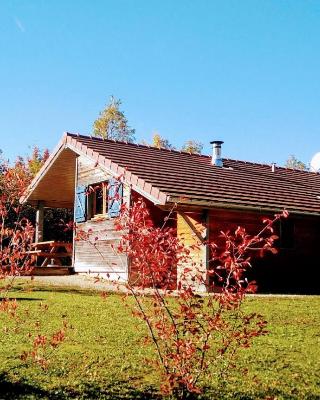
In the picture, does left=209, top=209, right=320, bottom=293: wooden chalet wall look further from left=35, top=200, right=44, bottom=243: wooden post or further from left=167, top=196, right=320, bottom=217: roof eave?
left=35, top=200, right=44, bottom=243: wooden post

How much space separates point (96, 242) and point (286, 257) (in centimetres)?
647

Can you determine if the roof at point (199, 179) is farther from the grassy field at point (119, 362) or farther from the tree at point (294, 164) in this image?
the tree at point (294, 164)

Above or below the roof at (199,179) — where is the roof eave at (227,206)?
below

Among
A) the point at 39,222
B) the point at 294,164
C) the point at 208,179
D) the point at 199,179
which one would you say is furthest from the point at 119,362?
the point at 294,164

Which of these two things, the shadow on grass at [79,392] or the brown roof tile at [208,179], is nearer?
the shadow on grass at [79,392]

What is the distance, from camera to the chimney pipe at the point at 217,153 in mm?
18359

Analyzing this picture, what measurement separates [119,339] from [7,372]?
1911mm

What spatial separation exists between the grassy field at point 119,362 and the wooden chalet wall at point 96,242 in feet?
25.0

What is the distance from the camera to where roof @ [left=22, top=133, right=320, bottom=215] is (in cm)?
1359

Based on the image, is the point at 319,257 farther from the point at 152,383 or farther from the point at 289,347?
the point at 152,383

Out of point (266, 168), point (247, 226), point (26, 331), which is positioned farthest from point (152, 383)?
point (266, 168)

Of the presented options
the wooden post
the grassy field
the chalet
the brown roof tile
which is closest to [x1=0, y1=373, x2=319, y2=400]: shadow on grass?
the grassy field

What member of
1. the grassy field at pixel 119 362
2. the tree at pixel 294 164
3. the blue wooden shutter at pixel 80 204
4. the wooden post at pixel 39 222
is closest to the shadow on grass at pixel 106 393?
the grassy field at pixel 119 362

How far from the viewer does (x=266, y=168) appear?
66.7 feet
